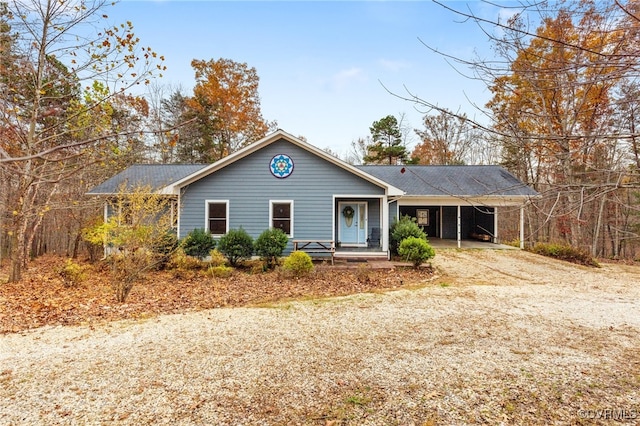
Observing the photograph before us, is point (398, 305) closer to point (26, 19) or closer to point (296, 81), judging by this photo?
point (26, 19)

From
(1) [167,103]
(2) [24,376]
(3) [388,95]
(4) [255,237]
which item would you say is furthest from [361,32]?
(1) [167,103]

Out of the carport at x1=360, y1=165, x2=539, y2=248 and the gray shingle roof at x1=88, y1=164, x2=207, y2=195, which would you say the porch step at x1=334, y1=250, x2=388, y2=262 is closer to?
the carport at x1=360, y1=165, x2=539, y2=248

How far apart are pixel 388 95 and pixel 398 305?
538 cm

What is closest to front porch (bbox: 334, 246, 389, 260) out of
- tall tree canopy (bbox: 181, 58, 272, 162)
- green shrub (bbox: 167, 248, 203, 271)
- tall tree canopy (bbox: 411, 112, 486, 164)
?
green shrub (bbox: 167, 248, 203, 271)

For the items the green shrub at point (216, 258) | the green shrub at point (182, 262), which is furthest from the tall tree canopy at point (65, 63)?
Answer: the green shrub at point (216, 258)

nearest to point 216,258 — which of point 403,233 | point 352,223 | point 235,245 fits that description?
point 235,245

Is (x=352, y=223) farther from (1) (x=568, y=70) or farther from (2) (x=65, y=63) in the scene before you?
(1) (x=568, y=70)

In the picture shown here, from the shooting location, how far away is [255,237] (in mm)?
12078

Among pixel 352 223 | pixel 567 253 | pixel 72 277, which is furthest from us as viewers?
pixel 567 253

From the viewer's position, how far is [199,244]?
1135 centimetres

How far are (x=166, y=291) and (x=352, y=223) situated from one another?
7.62m

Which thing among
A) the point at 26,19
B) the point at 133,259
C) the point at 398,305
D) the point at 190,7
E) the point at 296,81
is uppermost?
the point at 296,81

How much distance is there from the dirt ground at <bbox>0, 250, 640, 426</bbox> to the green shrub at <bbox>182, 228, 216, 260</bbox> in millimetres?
5222

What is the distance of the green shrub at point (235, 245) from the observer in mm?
11008
